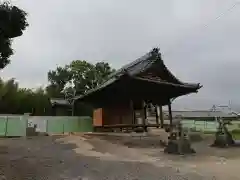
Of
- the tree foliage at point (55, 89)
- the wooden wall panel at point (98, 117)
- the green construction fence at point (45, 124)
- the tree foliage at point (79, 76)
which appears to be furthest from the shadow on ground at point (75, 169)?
the tree foliage at point (79, 76)

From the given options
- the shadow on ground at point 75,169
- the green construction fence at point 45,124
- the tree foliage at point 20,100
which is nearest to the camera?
the shadow on ground at point 75,169

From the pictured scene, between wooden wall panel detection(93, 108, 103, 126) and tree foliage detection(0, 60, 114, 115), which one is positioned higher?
tree foliage detection(0, 60, 114, 115)

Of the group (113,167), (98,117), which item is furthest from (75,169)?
(98,117)

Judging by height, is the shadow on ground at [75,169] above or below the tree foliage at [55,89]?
below

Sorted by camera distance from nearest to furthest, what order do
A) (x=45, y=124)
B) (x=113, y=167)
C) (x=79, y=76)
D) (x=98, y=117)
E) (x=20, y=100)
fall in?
(x=113, y=167)
(x=98, y=117)
(x=45, y=124)
(x=20, y=100)
(x=79, y=76)

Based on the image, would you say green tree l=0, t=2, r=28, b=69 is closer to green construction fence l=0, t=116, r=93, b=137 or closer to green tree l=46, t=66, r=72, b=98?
green construction fence l=0, t=116, r=93, b=137

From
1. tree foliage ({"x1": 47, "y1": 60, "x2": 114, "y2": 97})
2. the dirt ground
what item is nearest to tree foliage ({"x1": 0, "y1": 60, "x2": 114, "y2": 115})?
tree foliage ({"x1": 47, "y1": 60, "x2": 114, "y2": 97})

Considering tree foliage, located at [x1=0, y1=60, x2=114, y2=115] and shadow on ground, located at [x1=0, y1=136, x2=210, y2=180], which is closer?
shadow on ground, located at [x1=0, y1=136, x2=210, y2=180]

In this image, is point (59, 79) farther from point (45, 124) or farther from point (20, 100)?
point (45, 124)

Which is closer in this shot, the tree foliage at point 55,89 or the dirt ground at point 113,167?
the dirt ground at point 113,167

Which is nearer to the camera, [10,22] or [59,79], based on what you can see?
[10,22]

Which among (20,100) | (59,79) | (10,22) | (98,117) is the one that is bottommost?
(98,117)

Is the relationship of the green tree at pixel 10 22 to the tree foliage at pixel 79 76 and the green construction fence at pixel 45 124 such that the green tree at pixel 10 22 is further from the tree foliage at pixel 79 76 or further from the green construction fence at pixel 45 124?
the tree foliage at pixel 79 76

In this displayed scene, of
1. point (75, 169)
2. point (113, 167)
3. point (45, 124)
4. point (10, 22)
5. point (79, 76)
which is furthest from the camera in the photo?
point (79, 76)
